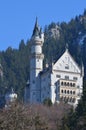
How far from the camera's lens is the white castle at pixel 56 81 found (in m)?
97.2

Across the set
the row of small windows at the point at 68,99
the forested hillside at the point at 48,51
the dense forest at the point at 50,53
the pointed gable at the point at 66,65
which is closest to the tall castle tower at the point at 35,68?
the dense forest at the point at 50,53

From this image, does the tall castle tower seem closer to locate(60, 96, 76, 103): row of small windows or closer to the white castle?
the white castle

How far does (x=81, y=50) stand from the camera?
148 metres

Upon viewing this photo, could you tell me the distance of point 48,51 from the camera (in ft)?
492

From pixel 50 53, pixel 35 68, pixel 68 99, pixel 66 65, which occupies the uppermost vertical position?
pixel 50 53

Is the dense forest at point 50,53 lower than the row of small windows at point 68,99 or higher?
Answer: higher

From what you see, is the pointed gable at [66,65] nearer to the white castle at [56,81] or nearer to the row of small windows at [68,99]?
the white castle at [56,81]

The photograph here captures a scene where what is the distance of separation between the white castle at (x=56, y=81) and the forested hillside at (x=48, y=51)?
2285 centimetres

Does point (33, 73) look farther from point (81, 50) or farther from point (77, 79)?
point (81, 50)

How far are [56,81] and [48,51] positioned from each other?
52.5 meters

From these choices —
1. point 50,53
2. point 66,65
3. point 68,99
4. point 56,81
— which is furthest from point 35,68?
point 50,53

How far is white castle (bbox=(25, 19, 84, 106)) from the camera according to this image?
97.2m

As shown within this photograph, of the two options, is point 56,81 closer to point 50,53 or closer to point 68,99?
point 68,99

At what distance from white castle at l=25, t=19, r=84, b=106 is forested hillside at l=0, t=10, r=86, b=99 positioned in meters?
22.8
